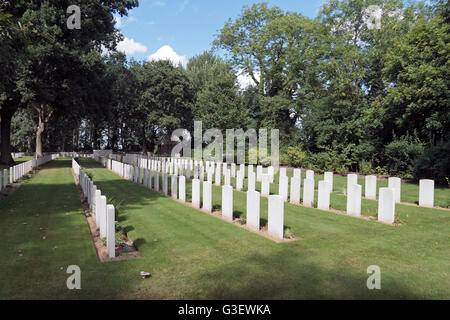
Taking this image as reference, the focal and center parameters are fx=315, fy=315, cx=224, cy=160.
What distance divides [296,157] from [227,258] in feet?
65.4

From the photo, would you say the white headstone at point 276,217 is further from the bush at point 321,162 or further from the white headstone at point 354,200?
the bush at point 321,162

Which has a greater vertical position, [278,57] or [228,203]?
[278,57]

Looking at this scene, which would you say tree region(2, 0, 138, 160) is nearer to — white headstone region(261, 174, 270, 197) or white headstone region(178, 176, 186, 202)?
white headstone region(178, 176, 186, 202)

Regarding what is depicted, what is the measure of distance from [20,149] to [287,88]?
188 feet

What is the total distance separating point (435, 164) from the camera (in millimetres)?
14547

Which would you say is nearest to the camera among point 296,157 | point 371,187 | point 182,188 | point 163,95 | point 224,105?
point 182,188

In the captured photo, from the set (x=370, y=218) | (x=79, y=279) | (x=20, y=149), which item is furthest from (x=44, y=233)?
(x=20, y=149)

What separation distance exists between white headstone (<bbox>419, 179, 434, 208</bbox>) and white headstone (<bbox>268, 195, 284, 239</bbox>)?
20.6 ft

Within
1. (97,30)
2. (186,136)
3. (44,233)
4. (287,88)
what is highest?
(97,30)

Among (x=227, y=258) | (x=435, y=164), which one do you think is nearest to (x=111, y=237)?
(x=227, y=258)

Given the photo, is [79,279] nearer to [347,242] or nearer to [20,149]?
[347,242]

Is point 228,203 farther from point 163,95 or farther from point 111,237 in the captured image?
point 163,95
